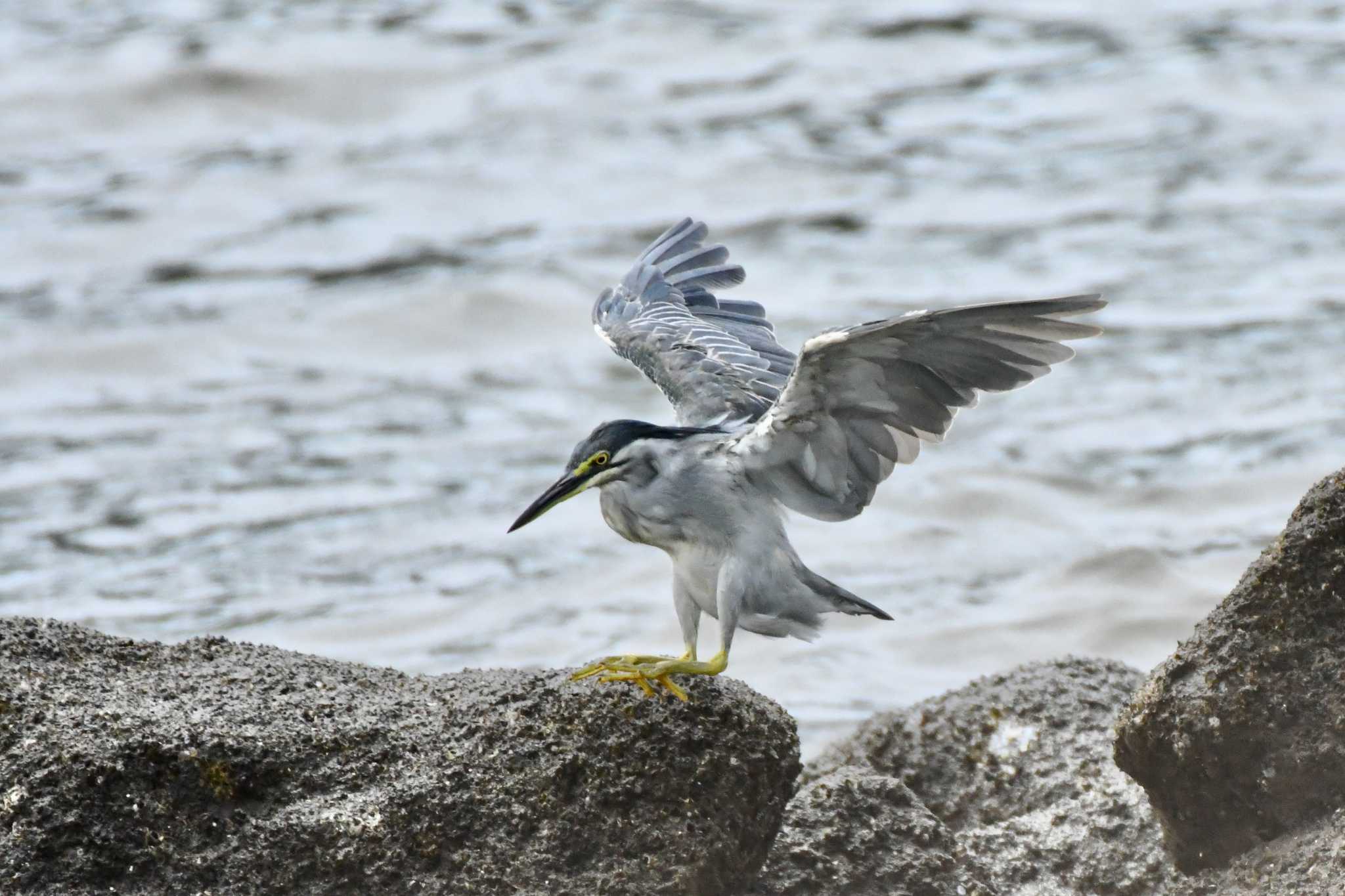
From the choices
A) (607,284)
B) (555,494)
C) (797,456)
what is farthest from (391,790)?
(607,284)

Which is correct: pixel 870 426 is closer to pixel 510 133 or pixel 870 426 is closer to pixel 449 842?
pixel 449 842

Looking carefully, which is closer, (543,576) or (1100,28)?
(543,576)

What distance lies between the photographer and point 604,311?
6.82 m

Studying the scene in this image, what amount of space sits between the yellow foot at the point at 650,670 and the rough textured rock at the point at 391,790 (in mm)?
69

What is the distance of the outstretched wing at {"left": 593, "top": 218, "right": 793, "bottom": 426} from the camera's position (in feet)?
19.1

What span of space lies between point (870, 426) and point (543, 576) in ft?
17.8

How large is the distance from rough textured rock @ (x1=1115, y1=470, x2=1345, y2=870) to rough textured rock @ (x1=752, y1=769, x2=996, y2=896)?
2.05 ft

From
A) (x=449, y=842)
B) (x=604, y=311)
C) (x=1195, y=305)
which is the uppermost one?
(x=604, y=311)

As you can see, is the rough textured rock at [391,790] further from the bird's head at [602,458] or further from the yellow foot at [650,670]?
the bird's head at [602,458]

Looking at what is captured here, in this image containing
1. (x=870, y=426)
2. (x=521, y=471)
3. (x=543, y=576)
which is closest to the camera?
(x=870, y=426)

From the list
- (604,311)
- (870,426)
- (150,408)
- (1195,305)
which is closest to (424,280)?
(150,408)

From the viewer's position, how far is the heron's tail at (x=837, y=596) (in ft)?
16.3

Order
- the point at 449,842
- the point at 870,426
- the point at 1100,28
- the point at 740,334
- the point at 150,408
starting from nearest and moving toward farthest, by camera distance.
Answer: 1. the point at 449,842
2. the point at 870,426
3. the point at 740,334
4. the point at 150,408
5. the point at 1100,28

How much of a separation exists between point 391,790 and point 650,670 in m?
0.72
